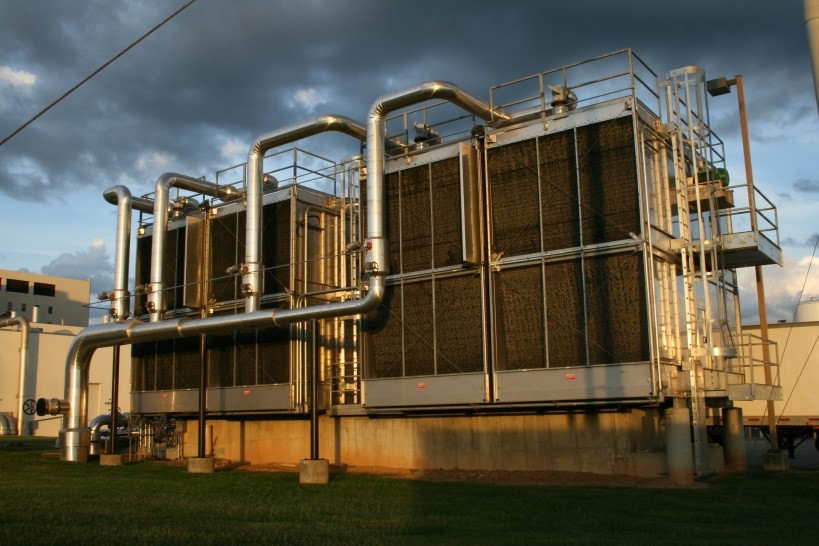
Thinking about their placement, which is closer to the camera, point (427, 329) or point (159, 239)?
point (427, 329)

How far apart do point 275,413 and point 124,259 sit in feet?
26.7

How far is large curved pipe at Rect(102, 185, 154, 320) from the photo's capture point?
2903cm

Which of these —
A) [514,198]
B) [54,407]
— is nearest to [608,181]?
Result: [514,198]

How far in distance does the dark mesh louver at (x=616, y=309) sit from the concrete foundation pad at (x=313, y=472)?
7006 mm

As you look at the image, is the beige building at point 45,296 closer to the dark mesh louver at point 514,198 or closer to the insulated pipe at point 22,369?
the insulated pipe at point 22,369

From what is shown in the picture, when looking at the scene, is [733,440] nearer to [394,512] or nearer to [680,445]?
[680,445]

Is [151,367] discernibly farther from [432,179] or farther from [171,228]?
[432,179]

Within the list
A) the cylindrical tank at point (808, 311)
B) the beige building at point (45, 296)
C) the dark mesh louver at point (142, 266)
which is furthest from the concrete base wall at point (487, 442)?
the beige building at point (45, 296)

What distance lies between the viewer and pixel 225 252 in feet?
94.1

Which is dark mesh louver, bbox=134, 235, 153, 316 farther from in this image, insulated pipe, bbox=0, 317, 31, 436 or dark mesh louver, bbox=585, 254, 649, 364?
insulated pipe, bbox=0, 317, 31, 436

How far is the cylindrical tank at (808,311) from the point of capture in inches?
1439

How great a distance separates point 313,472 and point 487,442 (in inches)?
183

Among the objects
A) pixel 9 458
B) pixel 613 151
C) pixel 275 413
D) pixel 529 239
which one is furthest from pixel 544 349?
pixel 9 458

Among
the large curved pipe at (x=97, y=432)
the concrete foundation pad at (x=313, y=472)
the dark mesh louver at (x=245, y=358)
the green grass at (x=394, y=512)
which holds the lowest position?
the green grass at (x=394, y=512)
